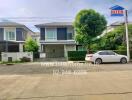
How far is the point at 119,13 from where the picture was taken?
30.9m

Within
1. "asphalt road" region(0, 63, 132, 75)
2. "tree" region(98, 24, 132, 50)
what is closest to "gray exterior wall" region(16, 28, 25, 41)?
"tree" region(98, 24, 132, 50)

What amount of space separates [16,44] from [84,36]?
1615 cm

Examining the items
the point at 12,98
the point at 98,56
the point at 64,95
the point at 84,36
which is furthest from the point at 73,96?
the point at 84,36

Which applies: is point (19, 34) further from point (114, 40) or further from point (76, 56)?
point (114, 40)

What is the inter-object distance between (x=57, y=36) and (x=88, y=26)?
37.6 ft

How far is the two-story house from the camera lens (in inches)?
1785

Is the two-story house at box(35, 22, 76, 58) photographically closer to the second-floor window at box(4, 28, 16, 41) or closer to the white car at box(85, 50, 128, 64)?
the second-floor window at box(4, 28, 16, 41)

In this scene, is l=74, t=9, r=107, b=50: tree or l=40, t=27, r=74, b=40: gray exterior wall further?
l=40, t=27, r=74, b=40: gray exterior wall

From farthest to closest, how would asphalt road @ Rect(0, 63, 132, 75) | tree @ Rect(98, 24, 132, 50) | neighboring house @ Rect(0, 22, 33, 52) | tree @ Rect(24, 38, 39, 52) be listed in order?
neighboring house @ Rect(0, 22, 33, 52) → tree @ Rect(24, 38, 39, 52) → tree @ Rect(98, 24, 132, 50) → asphalt road @ Rect(0, 63, 132, 75)

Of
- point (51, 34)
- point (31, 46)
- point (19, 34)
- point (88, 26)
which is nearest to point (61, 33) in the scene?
point (51, 34)

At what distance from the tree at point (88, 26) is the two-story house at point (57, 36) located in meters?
9.13

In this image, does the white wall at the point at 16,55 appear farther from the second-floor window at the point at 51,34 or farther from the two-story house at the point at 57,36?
the second-floor window at the point at 51,34

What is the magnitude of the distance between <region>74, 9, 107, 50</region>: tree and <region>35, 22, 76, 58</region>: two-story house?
9.13m

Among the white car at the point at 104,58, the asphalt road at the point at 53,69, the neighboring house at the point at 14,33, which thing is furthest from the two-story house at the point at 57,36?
the asphalt road at the point at 53,69
